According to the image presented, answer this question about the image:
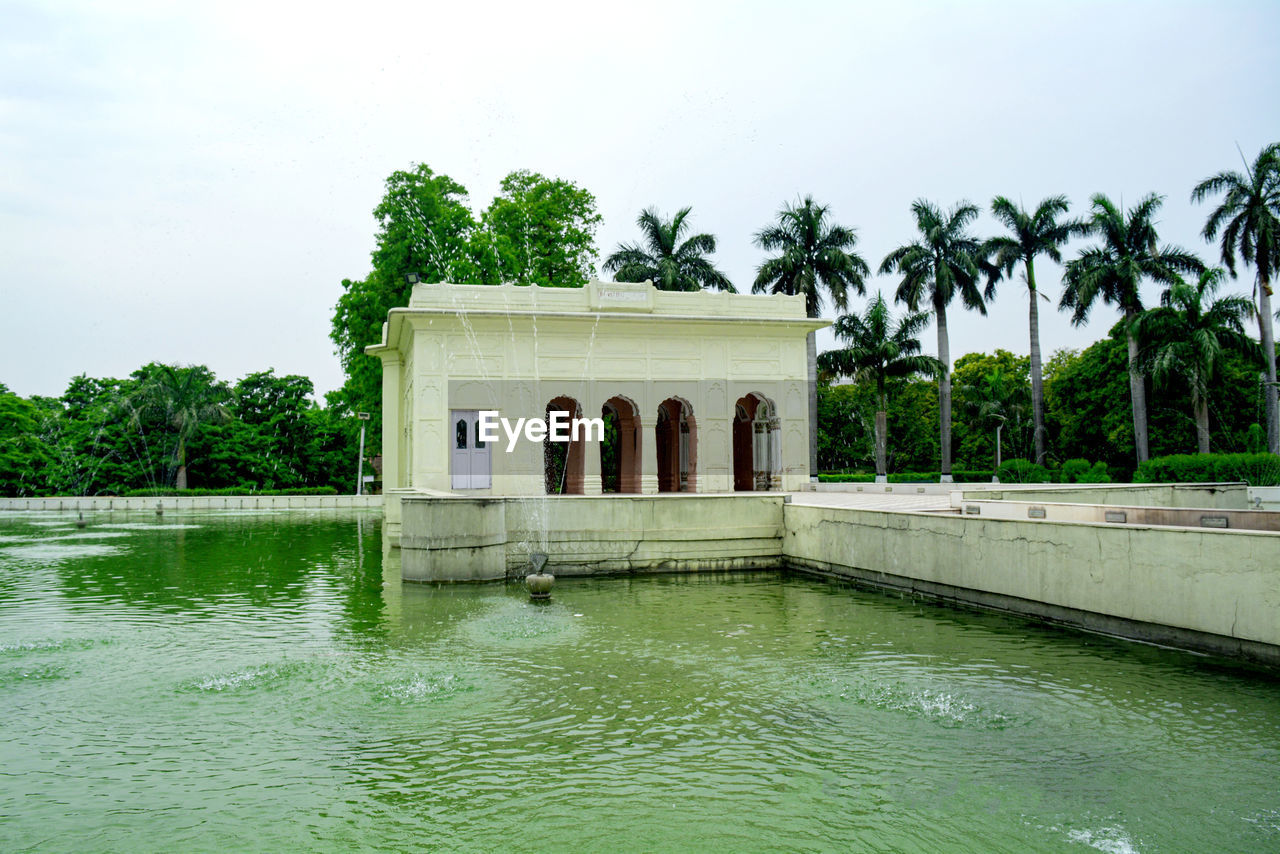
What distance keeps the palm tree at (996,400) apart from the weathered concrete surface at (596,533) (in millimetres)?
41984

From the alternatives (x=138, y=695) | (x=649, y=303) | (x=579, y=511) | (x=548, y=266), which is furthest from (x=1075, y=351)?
(x=138, y=695)

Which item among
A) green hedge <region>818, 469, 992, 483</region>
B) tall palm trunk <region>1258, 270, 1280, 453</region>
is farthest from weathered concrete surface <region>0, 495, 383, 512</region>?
tall palm trunk <region>1258, 270, 1280, 453</region>

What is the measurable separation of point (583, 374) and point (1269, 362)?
25967 millimetres

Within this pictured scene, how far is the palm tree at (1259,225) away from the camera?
113 ft

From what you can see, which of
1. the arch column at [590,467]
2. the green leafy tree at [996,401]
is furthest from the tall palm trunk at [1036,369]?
the arch column at [590,467]

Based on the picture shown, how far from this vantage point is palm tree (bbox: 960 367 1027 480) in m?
57.1

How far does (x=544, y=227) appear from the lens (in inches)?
1596

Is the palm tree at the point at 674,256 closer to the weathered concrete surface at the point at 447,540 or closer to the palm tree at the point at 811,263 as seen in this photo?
the palm tree at the point at 811,263

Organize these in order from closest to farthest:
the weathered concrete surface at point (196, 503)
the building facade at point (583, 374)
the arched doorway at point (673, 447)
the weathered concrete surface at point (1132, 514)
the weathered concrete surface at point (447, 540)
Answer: the weathered concrete surface at point (1132, 514)
the weathered concrete surface at point (447, 540)
the building facade at point (583, 374)
the arched doorway at point (673, 447)
the weathered concrete surface at point (196, 503)

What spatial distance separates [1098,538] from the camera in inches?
443

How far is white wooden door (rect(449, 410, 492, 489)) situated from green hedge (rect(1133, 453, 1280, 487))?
21.5m

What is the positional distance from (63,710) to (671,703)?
5.57m

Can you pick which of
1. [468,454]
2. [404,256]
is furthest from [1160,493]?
[404,256]

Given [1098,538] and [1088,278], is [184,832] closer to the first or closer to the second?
[1098,538]
